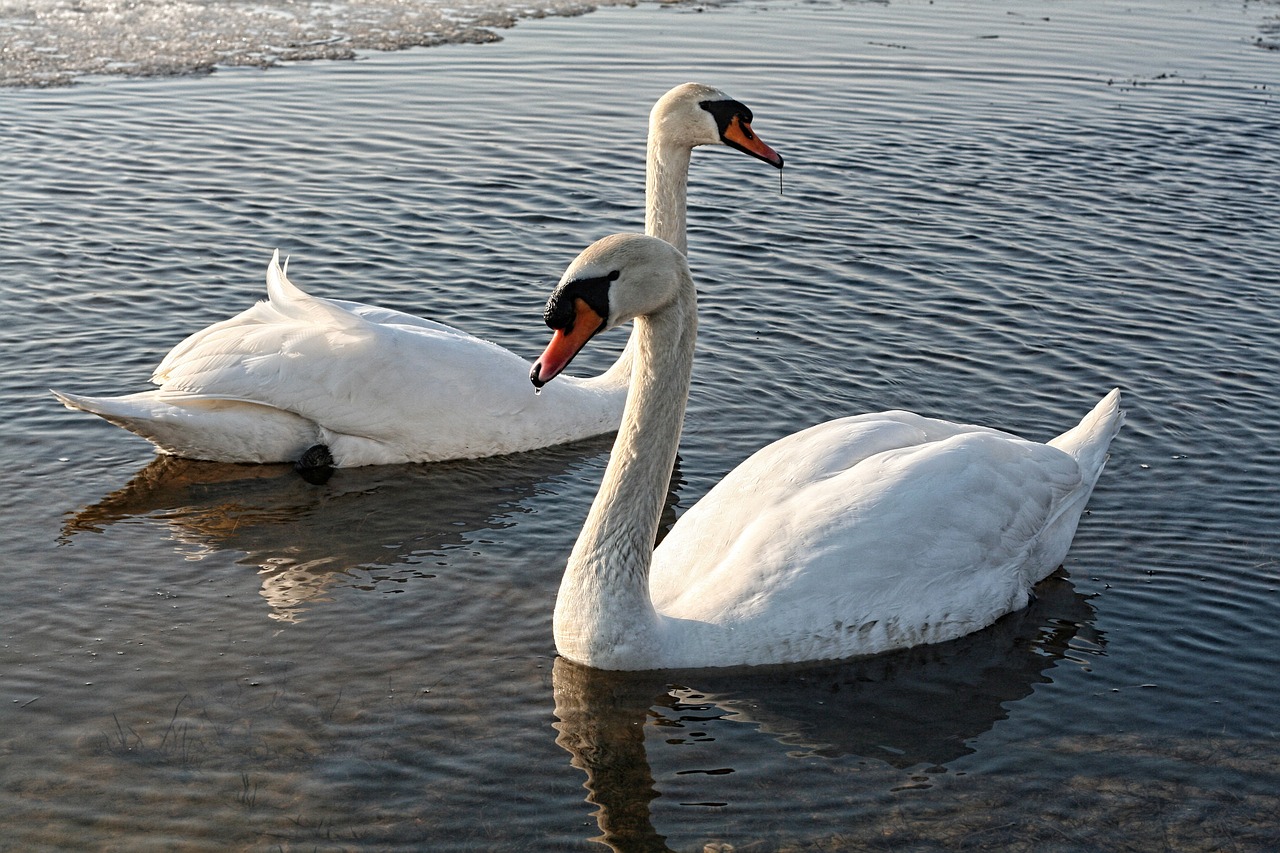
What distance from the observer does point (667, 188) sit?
9289mm

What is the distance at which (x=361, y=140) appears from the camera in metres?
14.6

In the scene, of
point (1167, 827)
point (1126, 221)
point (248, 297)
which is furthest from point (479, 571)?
point (1126, 221)

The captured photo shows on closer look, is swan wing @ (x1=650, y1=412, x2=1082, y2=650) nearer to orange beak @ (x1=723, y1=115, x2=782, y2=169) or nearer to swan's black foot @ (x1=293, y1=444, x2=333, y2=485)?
swan's black foot @ (x1=293, y1=444, x2=333, y2=485)

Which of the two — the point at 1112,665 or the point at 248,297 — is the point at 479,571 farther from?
the point at 248,297

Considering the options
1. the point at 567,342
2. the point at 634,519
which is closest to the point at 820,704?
the point at 634,519

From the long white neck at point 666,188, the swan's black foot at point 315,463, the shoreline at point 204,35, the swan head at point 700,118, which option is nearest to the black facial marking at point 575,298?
the swan's black foot at point 315,463

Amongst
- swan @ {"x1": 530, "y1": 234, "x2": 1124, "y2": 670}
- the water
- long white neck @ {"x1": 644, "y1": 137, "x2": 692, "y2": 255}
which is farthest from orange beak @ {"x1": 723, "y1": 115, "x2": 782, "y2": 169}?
swan @ {"x1": 530, "y1": 234, "x2": 1124, "y2": 670}

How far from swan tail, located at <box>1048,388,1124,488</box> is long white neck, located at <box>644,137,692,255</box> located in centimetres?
270

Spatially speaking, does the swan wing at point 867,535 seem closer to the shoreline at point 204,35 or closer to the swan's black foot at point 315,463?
the swan's black foot at point 315,463

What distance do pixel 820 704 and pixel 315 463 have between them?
365 cm

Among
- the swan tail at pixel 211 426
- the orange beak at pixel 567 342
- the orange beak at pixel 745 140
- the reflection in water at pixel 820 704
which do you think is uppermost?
the orange beak at pixel 745 140

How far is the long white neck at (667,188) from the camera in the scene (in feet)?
30.4

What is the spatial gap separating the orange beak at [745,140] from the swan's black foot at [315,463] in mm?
3041

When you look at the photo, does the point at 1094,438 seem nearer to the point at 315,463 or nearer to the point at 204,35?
the point at 315,463
